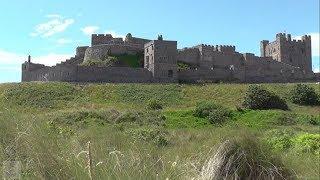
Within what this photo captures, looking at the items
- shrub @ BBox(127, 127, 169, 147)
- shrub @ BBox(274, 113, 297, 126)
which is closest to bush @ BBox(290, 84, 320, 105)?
shrub @ BBox(274, 113, 297, 126)

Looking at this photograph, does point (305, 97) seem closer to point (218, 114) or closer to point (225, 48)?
point (218, 114)

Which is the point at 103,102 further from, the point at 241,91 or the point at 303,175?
the point at 303,175

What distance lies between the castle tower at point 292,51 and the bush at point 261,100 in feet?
99.0

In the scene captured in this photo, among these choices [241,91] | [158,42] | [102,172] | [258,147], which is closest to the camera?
[102,172]

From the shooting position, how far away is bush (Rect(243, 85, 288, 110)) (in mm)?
55812

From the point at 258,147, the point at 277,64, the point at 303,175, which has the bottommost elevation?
the point at 303,175

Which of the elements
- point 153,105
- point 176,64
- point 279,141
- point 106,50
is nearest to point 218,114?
point 153,105

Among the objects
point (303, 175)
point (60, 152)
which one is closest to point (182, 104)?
point (303, 175)

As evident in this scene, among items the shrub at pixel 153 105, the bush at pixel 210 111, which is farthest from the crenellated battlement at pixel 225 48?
the bush at pixel 210 111

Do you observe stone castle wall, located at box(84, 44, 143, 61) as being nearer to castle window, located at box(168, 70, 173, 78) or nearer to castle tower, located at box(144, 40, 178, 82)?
castle tower, located at box(144, 40, 178, 82)

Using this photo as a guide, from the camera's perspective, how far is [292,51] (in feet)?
288

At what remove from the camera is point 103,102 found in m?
58.2

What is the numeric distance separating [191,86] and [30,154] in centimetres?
6076

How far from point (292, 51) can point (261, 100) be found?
34928mm
